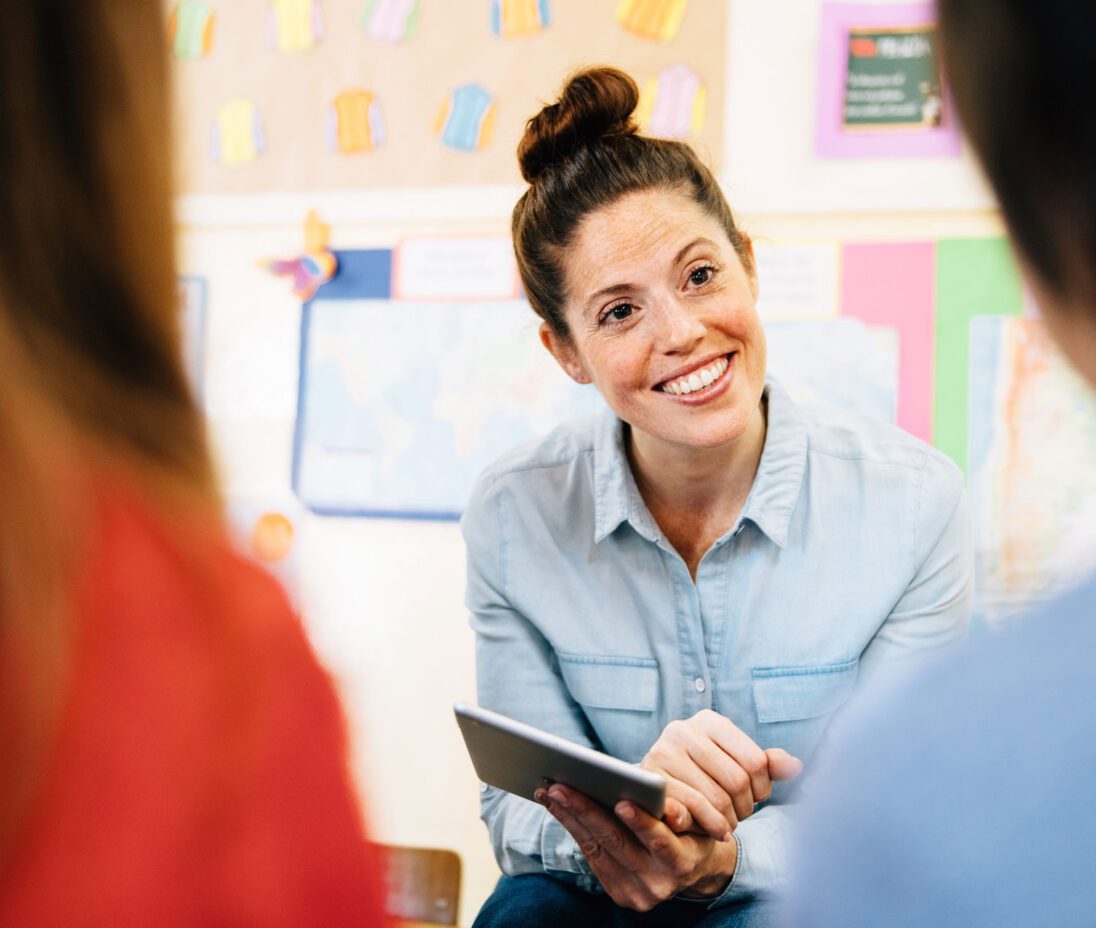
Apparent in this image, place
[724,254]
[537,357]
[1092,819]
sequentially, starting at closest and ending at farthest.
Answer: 1. [1092,819]
2. [724,254]
3. [537,357]

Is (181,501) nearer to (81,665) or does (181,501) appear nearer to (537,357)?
(81,665)

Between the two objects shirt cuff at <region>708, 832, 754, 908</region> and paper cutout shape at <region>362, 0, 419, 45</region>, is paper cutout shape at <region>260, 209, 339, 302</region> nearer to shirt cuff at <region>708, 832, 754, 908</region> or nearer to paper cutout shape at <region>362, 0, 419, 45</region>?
paper cutout shape at <region>362, 0, 419, 45</region>

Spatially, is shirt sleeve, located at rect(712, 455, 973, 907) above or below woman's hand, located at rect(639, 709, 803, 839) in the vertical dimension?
above

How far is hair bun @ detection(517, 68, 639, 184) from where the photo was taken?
1.34 metres

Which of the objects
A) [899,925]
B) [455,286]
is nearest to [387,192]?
[455,286]

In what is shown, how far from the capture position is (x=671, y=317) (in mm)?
1294

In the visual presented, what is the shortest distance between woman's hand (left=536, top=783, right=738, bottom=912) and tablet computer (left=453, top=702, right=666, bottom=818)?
25mm

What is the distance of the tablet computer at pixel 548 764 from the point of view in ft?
2.90

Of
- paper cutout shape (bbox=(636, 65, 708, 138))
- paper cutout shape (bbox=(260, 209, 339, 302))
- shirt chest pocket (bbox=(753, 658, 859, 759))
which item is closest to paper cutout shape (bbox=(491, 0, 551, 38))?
paper cutout shape (bbox=(636, 65, 708, 138))

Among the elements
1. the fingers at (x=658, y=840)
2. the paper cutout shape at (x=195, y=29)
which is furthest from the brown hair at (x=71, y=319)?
the paper cutout shape at (x=195, y=29)

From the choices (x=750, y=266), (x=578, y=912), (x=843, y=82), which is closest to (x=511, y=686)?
(x=578, y=912)

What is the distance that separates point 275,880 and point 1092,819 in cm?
29

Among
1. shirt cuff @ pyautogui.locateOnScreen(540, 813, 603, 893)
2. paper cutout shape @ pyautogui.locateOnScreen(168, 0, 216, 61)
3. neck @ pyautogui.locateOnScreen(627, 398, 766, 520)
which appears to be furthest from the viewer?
paper cutout shape @ pyautogui.locateOnScreen(168, 0, 216, 61)

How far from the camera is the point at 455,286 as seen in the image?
1.90 meters
